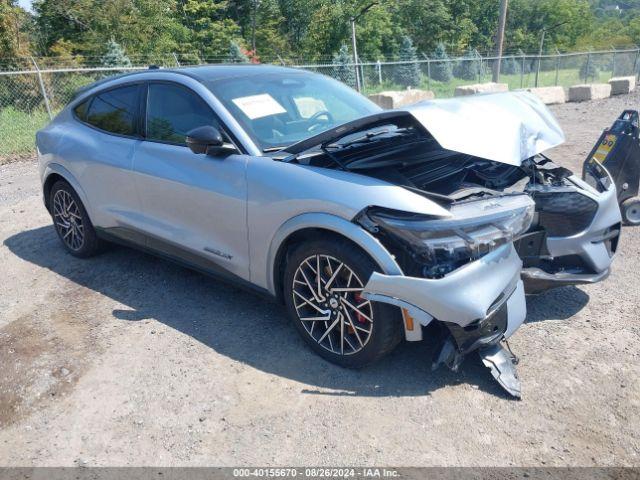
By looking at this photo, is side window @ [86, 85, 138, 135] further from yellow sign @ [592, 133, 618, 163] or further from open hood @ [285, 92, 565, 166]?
yellow sign @ [592, 133, 618, 163]

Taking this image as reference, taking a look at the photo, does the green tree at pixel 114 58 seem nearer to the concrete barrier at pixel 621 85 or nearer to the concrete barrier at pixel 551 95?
the concrete barrier at pixel 551 95

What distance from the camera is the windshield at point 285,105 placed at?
364cm

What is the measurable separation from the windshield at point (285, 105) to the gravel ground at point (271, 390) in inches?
52.4

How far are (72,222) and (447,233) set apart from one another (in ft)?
12.7

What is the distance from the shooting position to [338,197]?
2965 millimetres

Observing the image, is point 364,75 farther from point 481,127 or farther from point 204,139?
point 481,127

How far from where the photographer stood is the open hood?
115 inches

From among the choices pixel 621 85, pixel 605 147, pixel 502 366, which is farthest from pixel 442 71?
pixel 502 366

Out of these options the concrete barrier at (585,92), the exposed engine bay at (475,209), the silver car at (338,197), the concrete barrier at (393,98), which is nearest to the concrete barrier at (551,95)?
the concrete barrier at (585,92)

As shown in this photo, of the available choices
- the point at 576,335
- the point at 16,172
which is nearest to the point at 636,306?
the point at 576,335

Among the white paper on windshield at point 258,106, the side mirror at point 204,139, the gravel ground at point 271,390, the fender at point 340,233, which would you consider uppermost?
the white paper on windshield at point 258,106

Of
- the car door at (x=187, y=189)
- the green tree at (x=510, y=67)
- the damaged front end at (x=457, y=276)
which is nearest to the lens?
the damaged front end at (x=457, y=276)

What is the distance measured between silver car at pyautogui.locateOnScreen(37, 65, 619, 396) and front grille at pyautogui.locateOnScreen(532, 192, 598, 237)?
1.1 inches

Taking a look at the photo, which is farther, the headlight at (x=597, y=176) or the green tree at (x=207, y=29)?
the green tree at (x=207, y=29)
